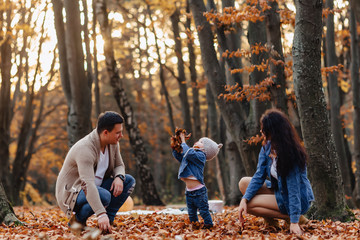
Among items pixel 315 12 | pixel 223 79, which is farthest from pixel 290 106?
pixel 315 12

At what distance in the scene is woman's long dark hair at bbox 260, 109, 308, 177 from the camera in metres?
4.70

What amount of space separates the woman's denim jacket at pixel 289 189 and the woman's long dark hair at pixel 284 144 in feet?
0.28

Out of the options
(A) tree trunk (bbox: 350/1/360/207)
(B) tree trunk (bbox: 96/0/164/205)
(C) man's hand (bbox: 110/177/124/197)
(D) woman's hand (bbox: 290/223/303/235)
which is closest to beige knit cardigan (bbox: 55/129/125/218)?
(C) man's hand (bbox: 110/177/124/197)

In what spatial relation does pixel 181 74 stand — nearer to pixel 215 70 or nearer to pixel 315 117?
pixel 215 70

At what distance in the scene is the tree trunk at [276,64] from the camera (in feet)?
27.5

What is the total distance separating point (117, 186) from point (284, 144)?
1947 mm

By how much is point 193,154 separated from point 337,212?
232 cm

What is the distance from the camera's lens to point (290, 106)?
9.05 meters

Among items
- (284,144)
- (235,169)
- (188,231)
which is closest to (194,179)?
(188,231)

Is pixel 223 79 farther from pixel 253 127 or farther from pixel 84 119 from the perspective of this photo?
pixel 84 119

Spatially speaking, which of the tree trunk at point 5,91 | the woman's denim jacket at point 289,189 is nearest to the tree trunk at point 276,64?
the woman's denim jacket at point 289,189

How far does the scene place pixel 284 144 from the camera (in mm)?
4711

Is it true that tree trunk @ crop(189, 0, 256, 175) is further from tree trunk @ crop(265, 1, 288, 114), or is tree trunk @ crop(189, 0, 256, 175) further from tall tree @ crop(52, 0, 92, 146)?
tall tree @ crop(52, 0, 92, 146)

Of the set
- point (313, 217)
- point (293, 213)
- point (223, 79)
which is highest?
point (223, 79)
